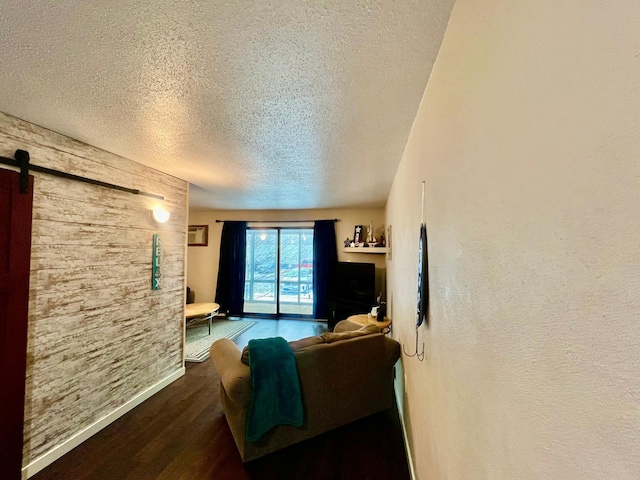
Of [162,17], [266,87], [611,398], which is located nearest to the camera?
[611,398]

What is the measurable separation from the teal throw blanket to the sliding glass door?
155 inches

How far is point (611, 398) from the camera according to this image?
34 centimetres

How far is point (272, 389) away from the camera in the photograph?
6.17ft

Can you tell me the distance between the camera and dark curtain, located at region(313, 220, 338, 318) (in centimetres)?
559

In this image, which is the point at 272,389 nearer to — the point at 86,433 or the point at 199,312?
the point at 86,433

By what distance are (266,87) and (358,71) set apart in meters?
0.45

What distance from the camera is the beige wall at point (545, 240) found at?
0.33 metres

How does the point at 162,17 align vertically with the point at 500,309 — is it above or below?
above

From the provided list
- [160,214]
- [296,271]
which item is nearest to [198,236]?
[296,271]

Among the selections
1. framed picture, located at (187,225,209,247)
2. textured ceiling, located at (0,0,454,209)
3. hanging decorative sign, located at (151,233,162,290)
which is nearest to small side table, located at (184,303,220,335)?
framed picture, located at (187,225,209,247)

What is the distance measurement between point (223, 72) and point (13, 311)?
1.93m

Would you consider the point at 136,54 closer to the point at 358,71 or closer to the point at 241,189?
the point at 358,71

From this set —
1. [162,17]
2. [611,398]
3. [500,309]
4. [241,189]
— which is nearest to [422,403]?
[500,309]

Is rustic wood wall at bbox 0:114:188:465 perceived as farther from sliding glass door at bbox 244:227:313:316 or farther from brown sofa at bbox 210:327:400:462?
sliding glass door at bbox 244:227:313:316
